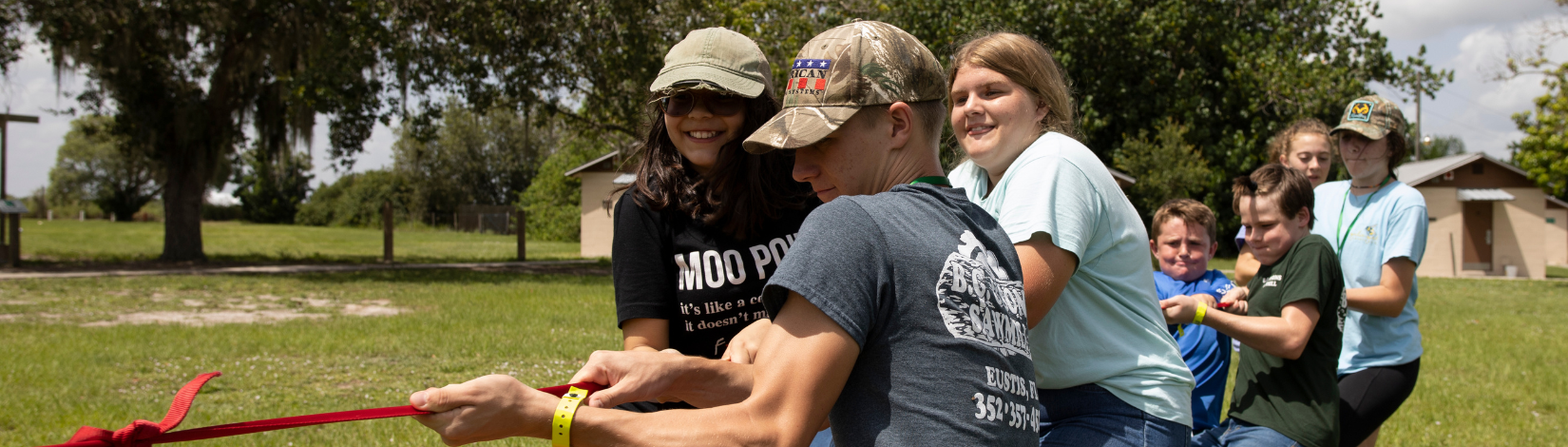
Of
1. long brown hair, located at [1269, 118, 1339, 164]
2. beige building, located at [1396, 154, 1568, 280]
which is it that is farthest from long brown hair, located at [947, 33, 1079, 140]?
beige building, located at [1396, 154, 1568, 280]

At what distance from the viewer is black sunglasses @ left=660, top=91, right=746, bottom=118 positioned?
8.76 ft

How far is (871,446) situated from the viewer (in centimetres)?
151

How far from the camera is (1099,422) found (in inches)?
75.4

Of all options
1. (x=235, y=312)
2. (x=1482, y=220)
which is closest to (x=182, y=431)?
(x=235, y=312)

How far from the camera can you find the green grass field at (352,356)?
6.34 m

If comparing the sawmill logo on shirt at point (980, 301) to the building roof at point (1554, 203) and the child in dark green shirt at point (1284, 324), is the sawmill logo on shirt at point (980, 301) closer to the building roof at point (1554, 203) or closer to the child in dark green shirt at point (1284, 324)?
the child in dark green shirt at point (1284, 324)

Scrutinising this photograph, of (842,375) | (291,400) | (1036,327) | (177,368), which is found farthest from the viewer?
(177,368)

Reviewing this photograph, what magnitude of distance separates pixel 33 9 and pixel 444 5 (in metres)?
7.85

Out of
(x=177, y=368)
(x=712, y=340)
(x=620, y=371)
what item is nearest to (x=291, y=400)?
(x=177, y=368)

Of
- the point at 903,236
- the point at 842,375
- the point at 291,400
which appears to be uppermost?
the point at 903,236

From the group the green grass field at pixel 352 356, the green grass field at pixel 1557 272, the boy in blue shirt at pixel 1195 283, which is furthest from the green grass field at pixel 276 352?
the green grass field at pixel 1557 272

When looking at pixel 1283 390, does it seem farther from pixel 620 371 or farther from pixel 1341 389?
pixel 620 371

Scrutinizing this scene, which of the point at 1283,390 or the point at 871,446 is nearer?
the point at 871,446

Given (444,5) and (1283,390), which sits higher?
(444,5)
